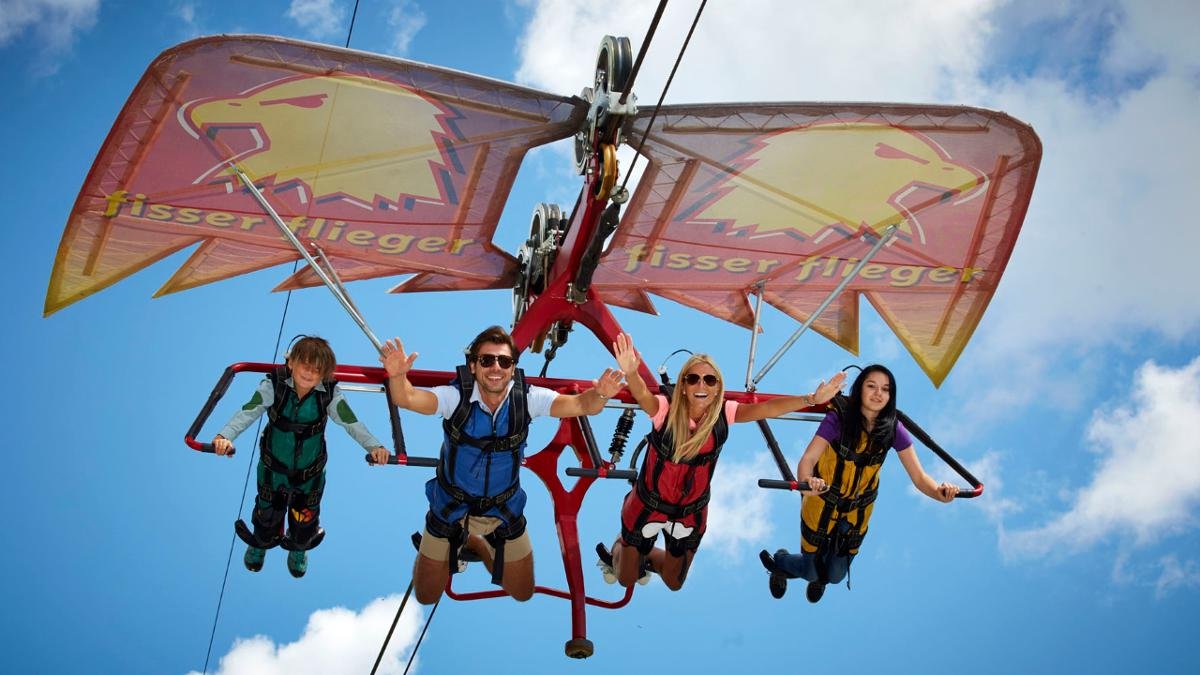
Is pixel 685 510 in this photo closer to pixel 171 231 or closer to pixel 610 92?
pixel 610 92

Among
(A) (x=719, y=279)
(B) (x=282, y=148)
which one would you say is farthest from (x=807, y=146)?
(B) (x=282, y=148)

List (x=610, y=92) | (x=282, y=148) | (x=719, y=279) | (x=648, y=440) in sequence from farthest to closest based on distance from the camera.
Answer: (x=719, y=279) → (x=282, y=148) → (x=610, y=92) → (x=648, y=440)

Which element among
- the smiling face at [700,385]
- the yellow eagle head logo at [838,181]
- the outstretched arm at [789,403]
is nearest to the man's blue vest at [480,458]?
the smiling face at [700,385]

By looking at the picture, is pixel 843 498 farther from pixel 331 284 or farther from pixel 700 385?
pixel 331 284

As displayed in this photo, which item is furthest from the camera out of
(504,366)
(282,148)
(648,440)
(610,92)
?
(282,148)

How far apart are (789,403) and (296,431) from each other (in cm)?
275

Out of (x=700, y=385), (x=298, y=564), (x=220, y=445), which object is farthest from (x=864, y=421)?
(x=220, y=445)

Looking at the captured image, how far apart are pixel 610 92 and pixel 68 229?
Answer: 160 inches

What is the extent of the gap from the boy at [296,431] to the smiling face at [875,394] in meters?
2.84

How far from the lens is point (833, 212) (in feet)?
35.0

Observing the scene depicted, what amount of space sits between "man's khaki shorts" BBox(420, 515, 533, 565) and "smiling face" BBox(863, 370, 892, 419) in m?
2.12

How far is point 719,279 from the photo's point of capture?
452 inches

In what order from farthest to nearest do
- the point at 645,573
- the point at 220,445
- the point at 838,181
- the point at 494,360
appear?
the point at 838,181, the point at 645,573, the point at 220,445, the point at 494,360

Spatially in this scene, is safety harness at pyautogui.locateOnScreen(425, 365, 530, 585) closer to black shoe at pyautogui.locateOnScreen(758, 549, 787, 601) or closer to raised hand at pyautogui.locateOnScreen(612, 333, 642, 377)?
raised hand at pyautogui.locateOnScreen(612, 333, 642, 377)
